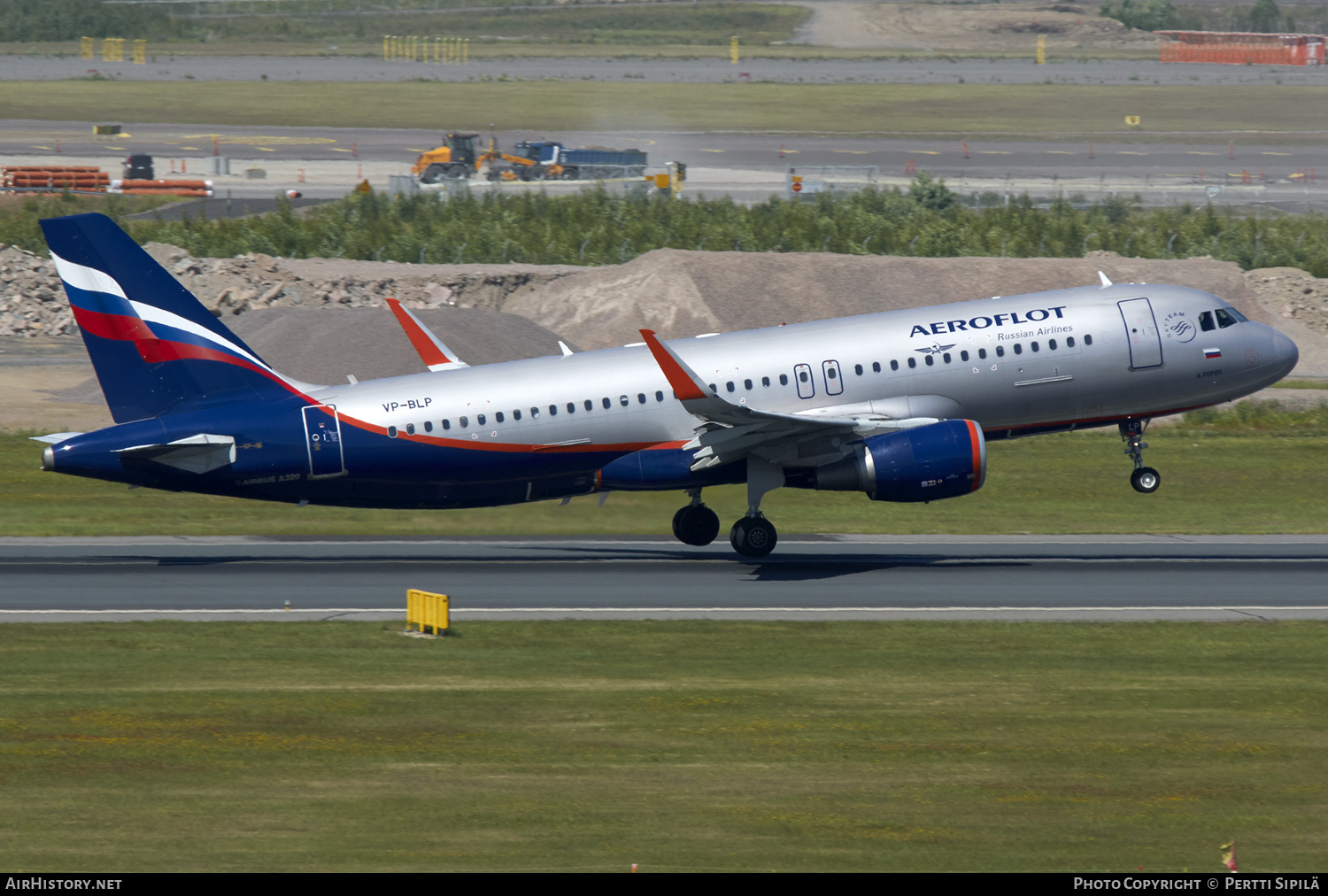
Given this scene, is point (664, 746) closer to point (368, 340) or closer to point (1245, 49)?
point (368, 340)

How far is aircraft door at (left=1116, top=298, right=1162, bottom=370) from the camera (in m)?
39.3

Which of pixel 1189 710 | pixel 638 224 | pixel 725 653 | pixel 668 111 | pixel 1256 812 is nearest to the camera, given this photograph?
pixel 1256 812

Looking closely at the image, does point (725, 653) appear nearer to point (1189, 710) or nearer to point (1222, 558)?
point (1189, 710)

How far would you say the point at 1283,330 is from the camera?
226ft

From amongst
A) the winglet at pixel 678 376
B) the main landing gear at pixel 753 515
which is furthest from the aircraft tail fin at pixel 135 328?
the main landing gear at pixel 753 515

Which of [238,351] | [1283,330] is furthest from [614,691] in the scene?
[1283,330]

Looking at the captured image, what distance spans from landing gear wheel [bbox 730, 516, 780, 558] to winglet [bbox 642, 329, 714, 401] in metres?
4.48

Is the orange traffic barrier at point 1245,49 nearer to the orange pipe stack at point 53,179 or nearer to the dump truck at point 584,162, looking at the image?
the dump truck at point 584,162

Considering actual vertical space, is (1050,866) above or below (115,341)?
below

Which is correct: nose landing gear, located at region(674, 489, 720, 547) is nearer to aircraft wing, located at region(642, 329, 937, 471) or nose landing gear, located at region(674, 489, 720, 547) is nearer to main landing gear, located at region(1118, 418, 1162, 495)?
aircraft wing, located at region(642, 329, 937, 471)

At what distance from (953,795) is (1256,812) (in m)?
3.73

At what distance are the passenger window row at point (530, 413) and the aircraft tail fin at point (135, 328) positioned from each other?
3826 millimetres

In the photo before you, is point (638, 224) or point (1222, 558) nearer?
point (1222, 558)
